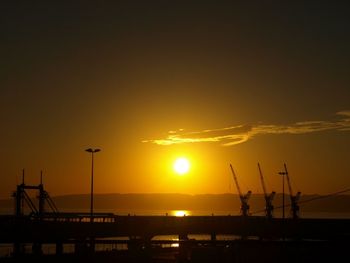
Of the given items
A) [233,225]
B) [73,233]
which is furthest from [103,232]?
[233,225]

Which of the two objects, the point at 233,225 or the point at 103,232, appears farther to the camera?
the point at 233,225

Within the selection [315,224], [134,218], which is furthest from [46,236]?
[315,224]

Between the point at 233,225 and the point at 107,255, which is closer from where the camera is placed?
the point at 107,255

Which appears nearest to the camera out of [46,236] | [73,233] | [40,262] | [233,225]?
[40,262]

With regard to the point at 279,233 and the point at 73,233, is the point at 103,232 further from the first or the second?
the point at 279,233

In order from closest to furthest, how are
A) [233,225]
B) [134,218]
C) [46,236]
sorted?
[46,236] < [134,218] < [233,225]

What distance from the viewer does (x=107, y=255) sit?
7400 centimetres

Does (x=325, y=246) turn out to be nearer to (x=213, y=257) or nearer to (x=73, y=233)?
(x=213, y=257)

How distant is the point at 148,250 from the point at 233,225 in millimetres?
36188

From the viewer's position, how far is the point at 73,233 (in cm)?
8512

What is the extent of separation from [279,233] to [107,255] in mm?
37608

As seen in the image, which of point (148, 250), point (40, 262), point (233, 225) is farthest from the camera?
point (233, 225)

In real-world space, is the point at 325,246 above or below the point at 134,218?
below

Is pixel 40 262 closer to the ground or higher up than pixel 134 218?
closer to the ground
